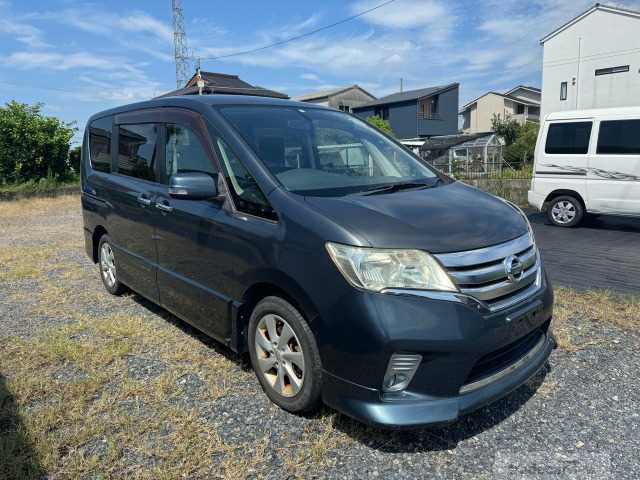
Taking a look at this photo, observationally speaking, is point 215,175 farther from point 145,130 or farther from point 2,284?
point 2,284

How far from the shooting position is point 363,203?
2516 millimetres

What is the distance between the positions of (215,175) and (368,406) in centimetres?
165

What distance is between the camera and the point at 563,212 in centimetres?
867

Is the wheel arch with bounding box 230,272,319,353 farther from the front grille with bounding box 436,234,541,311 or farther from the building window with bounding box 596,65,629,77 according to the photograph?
the building window with bounding box 596,65,629,77

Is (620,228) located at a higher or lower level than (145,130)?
lower

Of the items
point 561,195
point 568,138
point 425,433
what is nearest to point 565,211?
point 561,195

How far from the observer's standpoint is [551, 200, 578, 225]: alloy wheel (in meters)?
8.56

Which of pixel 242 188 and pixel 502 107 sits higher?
pixel 502 107

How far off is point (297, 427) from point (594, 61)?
2823 cm

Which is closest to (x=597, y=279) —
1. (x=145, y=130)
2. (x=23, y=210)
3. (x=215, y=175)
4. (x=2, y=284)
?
(x=215, y=175)

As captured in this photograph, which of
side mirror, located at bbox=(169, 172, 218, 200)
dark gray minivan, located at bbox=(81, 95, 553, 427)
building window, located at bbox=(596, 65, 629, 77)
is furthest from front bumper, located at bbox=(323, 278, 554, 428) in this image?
building window, located at bbox=(596, 65, 629, 77)

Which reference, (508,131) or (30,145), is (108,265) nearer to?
(30,145)

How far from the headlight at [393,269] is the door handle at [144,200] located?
2062mm

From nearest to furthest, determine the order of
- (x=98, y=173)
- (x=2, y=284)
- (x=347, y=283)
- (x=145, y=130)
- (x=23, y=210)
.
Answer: (x=347, y=283) → (x=145, y=130) → (x=98, y=173) → (x=2, y=284) → (x=23, y=210)
